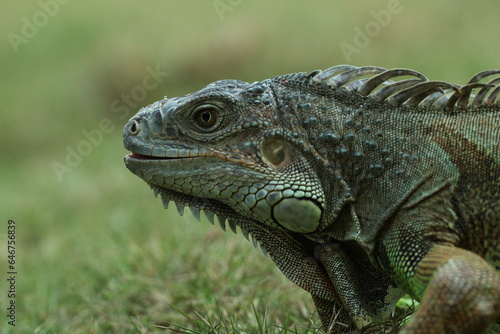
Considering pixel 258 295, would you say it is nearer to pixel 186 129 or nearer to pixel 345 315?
pixel 345 315

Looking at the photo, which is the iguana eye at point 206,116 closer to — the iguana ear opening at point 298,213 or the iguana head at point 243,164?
the iguana head at point 243,164

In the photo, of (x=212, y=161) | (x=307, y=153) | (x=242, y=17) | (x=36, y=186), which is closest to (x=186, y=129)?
(x=212, y=161)

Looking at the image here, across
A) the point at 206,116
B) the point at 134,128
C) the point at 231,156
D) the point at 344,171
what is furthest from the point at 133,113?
the point at 344,171

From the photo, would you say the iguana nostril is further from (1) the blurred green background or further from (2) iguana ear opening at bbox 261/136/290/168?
(1) the blurred green background

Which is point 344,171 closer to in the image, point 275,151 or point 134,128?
point 275,151

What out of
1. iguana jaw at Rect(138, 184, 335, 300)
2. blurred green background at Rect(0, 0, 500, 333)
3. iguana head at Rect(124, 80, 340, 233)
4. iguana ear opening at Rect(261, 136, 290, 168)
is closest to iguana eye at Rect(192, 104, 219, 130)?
iguana head at Rect(124, 80, 340, 233)

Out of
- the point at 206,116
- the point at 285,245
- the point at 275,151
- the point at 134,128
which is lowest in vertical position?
the point at 285,245

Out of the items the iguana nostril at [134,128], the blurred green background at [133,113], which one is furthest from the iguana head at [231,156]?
the blurred green background at [133,113]
